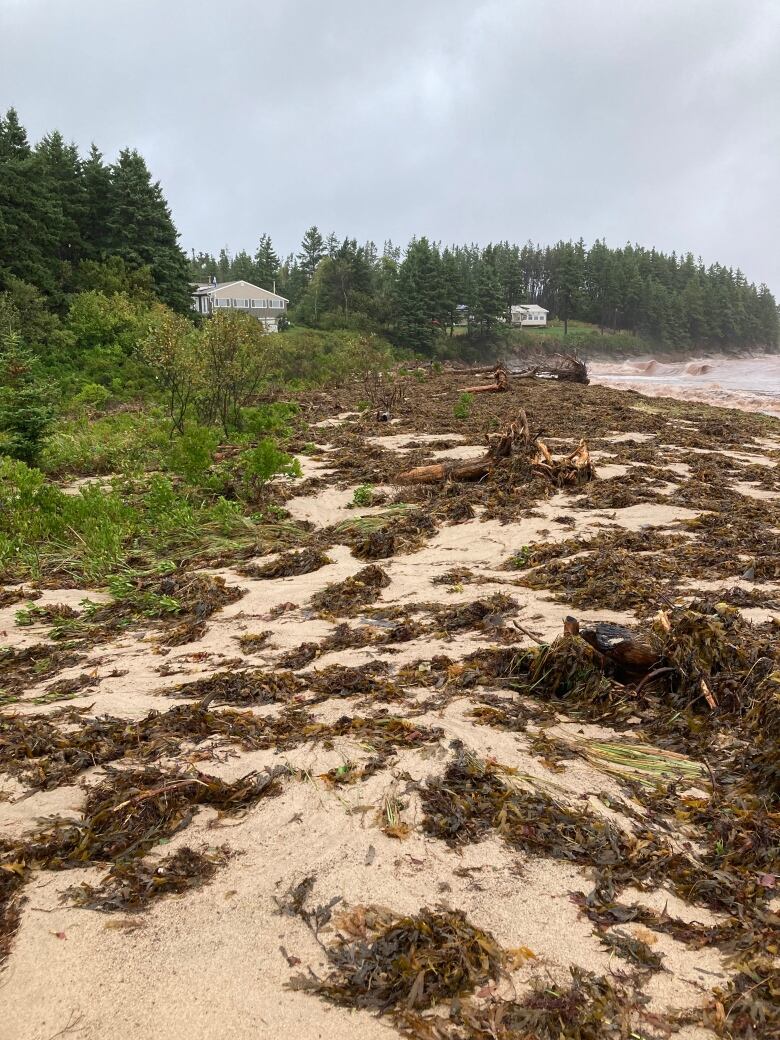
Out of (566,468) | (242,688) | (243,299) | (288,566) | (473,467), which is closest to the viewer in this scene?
(242,688)

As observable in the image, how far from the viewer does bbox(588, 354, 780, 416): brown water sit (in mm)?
29258

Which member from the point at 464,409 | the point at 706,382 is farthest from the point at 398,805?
the point at 706,382

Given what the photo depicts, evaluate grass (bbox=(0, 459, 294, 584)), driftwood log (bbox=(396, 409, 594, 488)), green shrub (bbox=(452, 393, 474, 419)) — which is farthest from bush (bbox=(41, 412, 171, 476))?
green shrub (bbox=(452, 393, 474, 419))

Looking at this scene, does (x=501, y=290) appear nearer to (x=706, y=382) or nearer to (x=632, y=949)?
(x=706, y=382)

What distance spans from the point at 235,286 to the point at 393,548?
2388 inches

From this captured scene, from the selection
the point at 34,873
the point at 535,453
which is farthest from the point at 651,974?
the point at 535,453

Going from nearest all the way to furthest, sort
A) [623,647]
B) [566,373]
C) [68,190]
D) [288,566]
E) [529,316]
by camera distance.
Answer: [623,647], [288,566], [566,373], [68,190], [529,316]

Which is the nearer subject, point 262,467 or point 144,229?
point 262,467

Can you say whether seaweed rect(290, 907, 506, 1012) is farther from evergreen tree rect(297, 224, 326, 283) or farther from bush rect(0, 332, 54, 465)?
evergreen tree rect(297, 224, 326, 283)

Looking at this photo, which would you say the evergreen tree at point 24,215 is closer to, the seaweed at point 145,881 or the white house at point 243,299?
the white house at point 243,299

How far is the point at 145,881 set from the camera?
2744 mm

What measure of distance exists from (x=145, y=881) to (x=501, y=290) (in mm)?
62886

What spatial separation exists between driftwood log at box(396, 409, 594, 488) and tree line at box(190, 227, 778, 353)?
34.0m

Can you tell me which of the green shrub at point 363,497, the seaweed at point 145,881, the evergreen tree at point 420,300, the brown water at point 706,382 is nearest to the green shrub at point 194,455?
the green shrub at point 363,497
